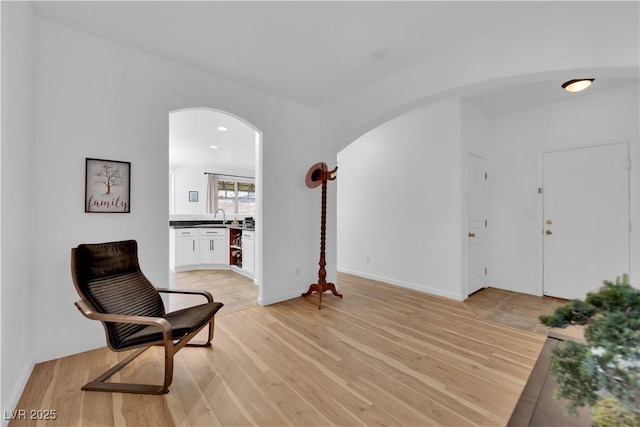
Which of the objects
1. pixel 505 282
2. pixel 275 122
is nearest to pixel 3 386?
pixel 275 122

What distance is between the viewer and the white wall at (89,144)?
7.07 ft

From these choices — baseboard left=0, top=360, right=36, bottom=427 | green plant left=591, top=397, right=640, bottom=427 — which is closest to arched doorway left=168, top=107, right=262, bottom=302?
baseboard left=0, top=360, right=36, bottom=427

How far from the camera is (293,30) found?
2318mm

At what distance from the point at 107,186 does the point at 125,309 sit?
113 centimetres

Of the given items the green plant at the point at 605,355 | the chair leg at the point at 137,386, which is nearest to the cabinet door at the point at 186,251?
the chair leg at the point at 137,386

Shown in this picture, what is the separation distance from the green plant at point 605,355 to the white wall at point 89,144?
3.04 m

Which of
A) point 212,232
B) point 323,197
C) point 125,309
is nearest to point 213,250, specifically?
point 212,232

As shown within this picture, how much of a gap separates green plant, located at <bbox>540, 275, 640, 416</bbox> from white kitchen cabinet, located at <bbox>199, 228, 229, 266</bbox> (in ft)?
17.7

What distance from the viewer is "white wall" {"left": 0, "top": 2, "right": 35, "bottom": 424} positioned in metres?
1.59

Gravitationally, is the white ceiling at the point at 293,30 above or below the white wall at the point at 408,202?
above

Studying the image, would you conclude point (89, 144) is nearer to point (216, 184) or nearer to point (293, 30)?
point (293, 30)

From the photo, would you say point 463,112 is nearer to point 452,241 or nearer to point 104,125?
point 452,241

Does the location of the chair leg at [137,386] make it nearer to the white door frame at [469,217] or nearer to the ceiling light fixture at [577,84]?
the white door frame at [469,217]

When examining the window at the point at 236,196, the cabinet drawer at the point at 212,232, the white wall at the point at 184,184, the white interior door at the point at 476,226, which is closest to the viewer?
the white interior door at the point at 476,226
